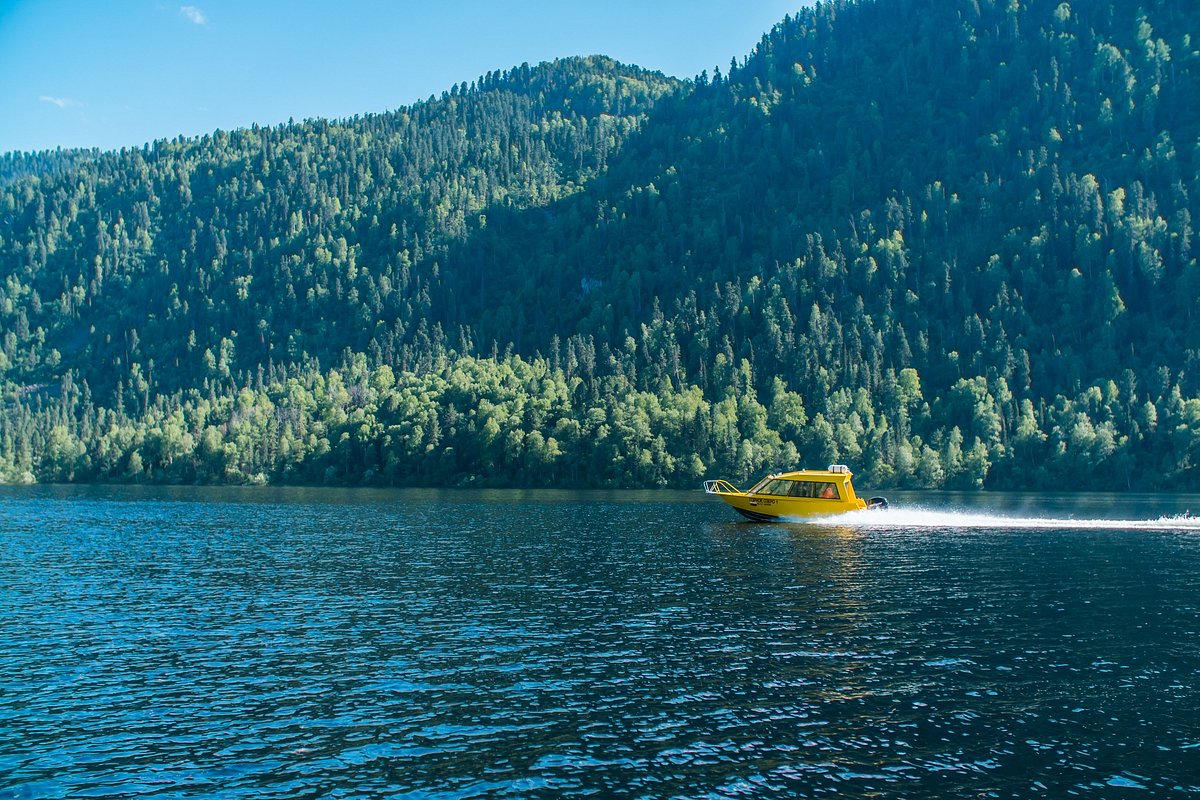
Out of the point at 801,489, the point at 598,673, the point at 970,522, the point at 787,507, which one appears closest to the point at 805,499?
the point at 801,489

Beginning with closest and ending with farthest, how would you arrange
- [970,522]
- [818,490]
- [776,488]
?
[970,522]
[818,490]
[776,488]

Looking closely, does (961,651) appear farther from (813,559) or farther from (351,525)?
(351,525)

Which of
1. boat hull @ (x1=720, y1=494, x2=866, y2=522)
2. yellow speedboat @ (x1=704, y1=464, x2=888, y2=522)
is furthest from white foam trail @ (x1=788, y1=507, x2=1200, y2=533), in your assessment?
yellow speedboat @ (x1=704, y1=464, x2=888, y2=522)

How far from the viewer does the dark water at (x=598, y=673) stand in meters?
27.0

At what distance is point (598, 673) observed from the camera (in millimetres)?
37812

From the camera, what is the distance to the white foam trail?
101 m

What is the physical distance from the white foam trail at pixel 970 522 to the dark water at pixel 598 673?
23.8 m

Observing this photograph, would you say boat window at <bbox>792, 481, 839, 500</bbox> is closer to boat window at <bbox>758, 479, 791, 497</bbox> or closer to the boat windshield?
the boat windshield

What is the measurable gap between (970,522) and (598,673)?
8094 centimetres

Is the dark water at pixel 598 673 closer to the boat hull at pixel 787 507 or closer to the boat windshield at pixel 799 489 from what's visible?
the boat hull at pixel 787 507

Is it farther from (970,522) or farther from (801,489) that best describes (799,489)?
(970,522)

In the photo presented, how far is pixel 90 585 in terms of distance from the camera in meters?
59.5

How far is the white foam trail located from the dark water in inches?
936

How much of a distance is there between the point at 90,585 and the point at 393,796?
4306cm
